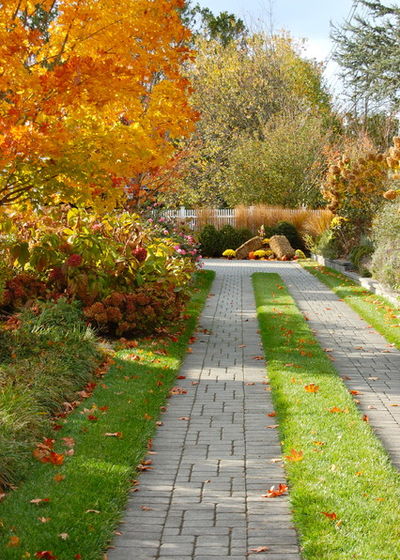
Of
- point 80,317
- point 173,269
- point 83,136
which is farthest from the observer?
point 173,269

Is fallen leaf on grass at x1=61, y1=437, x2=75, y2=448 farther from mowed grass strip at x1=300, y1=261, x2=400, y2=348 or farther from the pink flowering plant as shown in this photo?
mowed grass strip at x1=300, y1=261, x2=400, y2=348

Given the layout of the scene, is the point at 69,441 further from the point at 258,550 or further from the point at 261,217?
the point at 261,217

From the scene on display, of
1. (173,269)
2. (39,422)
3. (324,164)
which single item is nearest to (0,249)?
(173,269)

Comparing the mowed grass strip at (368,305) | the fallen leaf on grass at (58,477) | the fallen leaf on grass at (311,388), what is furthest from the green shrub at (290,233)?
the fallen leaf on grass at (58,477)

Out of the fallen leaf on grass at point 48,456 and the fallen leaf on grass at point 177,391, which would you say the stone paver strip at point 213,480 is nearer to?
the fallen leaf on grass at point 177,391

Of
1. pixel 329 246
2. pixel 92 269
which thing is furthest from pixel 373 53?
pixel 92 269

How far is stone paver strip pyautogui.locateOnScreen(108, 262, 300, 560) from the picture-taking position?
13.1 ft

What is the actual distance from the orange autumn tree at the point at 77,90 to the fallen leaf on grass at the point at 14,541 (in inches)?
169

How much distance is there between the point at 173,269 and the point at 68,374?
4.31m

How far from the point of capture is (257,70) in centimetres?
3728

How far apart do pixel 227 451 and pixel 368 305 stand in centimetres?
886

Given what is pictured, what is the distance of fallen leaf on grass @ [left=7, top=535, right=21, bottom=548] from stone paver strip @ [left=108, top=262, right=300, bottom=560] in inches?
20.2

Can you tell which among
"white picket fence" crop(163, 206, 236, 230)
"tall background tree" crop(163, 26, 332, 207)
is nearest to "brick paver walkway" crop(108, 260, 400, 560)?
"white picket fence" crop(163, 206, 236, 230)

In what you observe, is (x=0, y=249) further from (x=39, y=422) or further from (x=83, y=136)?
(x=39, y=422)
